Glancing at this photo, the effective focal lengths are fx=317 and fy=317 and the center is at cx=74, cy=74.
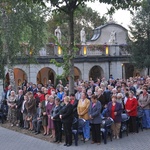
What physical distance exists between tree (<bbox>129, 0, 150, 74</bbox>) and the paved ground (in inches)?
668

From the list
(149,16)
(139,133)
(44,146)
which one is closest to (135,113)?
(139,133)

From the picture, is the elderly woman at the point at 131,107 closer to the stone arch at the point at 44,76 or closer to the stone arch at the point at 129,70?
the stone arch at the point at 44,76

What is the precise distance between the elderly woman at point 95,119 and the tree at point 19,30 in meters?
7.78

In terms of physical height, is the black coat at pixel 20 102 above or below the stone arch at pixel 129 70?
below

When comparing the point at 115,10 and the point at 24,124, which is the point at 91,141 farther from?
the point at 115,10

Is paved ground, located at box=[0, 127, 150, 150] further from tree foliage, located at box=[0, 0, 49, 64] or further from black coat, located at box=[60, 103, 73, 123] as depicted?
tree foliage, located at box=[0, 0, 49, 64]

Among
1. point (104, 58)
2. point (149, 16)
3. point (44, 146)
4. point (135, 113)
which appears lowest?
point (44, 146)

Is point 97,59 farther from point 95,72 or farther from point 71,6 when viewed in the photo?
point 71,6

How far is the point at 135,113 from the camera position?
42.8ft

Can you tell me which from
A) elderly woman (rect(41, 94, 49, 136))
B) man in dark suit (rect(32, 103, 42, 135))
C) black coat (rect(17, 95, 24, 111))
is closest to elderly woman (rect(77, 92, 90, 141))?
elderly woman (rect(41, 94, 49, 136))

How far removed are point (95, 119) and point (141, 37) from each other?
1978cm

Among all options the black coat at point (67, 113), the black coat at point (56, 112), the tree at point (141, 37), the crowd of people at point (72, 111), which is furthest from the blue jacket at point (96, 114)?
the tree at point (141, 37)

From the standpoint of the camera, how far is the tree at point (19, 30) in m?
17.7

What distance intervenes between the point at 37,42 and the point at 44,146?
8.95 meters
